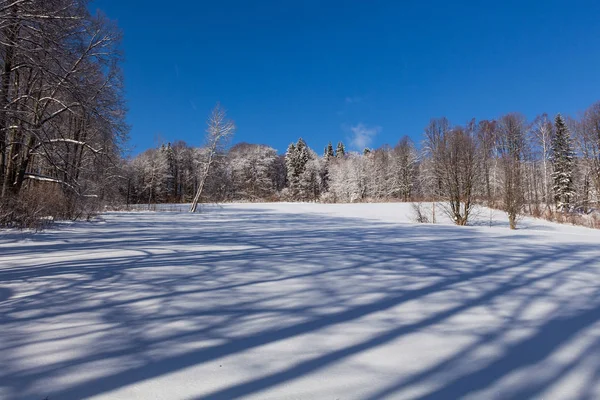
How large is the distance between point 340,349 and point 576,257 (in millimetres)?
4679

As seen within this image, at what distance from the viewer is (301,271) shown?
11.1 feet

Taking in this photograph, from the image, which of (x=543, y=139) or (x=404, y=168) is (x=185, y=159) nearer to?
(x=404, y=168)

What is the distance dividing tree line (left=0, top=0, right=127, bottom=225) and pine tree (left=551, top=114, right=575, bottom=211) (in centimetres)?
3585

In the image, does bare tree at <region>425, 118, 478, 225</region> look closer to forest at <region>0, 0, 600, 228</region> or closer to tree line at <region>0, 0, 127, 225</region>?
forest at <region>0, 0, 600, 228</region>

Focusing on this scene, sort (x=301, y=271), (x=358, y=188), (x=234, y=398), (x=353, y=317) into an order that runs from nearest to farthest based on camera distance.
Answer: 1. (x=234, y=398)
2. (x=353, y=317)
3. (x=301, y=271)
4. (x=358, y=188)

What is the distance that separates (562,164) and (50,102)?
3840cm

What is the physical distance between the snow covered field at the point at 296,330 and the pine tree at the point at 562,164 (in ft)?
108

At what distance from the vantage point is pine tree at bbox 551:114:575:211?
2783 cm

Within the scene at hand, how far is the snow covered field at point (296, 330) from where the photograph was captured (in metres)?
1.36

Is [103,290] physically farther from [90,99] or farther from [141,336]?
[90,99]

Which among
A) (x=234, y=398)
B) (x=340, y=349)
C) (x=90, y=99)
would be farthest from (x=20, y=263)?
(x=90, y=99)

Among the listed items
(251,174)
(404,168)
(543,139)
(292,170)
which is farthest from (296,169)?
(543,139)

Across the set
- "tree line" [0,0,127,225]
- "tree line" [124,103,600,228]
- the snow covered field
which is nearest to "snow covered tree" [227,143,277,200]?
"tree line" [124,103,600,228]

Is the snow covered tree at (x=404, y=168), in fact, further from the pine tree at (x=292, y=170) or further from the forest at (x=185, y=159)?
the pine tree at (x=292, y=170)
